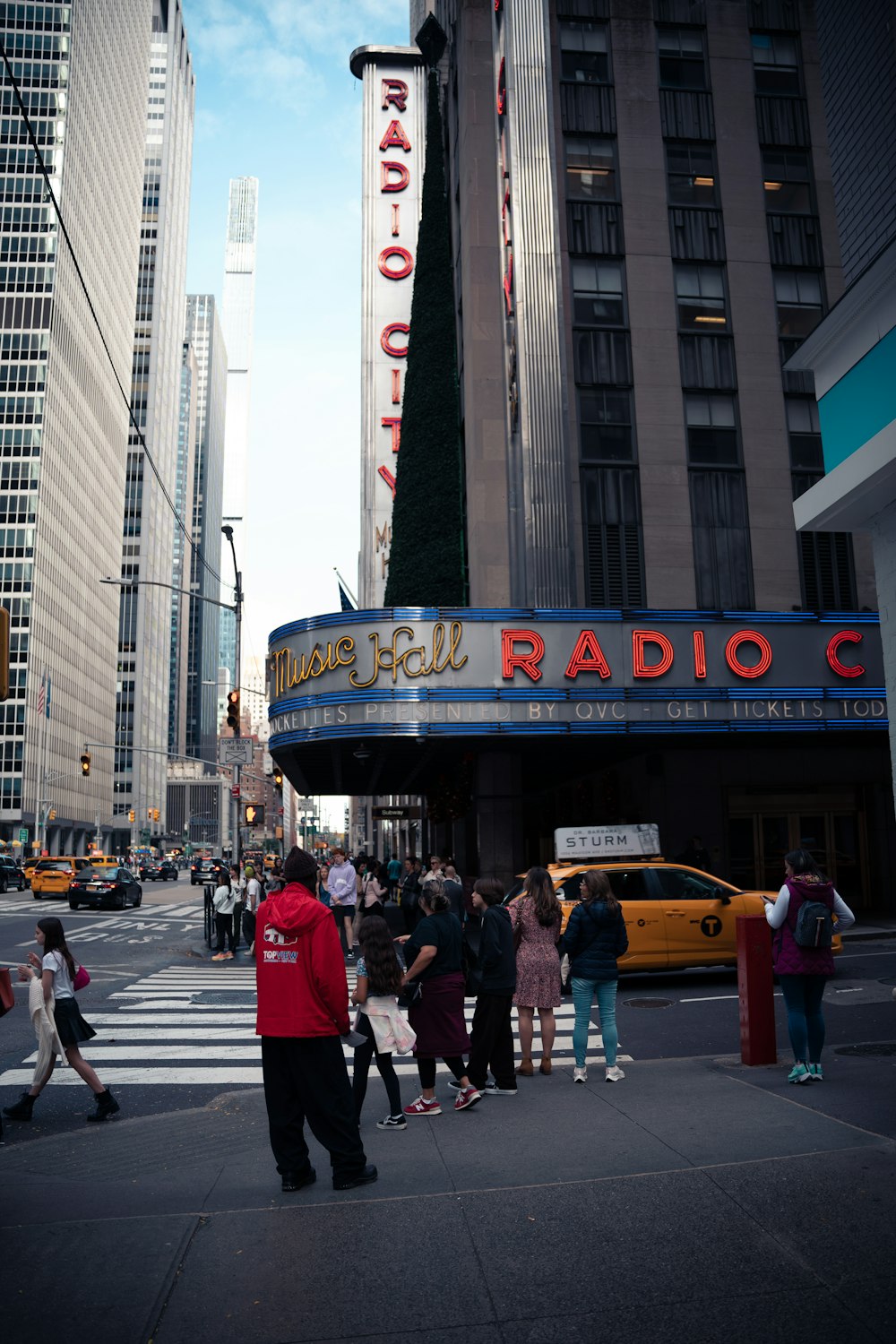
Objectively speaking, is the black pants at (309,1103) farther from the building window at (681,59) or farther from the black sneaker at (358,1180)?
the building window at (681,59)

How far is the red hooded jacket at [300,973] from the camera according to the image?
5988mm

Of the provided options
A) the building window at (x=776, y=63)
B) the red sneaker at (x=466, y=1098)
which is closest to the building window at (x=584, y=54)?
the building window at (x=776, y=63)

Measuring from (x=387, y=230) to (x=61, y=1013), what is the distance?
46.0 m

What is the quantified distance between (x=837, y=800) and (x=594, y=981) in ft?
61.6

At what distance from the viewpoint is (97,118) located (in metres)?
125

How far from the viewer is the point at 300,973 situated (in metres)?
6.05

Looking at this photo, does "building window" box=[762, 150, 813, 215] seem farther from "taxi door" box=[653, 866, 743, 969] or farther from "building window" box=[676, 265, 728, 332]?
"taxi door" box=[653, 866, 743, 969]

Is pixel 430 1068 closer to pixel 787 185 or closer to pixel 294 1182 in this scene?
pixel 294 1182

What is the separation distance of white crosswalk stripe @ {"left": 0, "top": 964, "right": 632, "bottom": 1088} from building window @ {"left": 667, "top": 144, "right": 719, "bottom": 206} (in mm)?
24374

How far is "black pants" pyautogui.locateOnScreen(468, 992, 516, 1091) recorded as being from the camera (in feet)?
27.9

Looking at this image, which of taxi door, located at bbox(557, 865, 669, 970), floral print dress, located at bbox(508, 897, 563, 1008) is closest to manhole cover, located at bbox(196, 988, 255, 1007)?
taxi door, located at bbox(557, 865, 669, 970)

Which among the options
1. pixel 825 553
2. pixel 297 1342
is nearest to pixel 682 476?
pixel 825 553

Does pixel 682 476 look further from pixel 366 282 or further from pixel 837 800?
pixel 366 282

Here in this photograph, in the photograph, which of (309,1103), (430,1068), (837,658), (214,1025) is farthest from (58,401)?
(309,1103)
